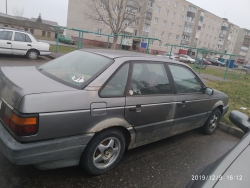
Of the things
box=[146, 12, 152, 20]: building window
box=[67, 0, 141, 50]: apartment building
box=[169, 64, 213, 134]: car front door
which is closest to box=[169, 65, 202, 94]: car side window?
box=[169, 64, 213, 134]: car front door

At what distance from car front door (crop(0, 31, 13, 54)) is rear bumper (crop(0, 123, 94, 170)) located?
9.05 metres

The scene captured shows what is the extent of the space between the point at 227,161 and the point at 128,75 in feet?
5.16

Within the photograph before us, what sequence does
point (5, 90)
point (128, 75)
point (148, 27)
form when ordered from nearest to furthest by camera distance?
point (5, 90), point (128, 75), point (148, 27)

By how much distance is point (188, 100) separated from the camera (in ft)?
11.1

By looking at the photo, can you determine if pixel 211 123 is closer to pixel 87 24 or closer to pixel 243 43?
pixel 87 24

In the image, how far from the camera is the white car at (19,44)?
950 centimetres

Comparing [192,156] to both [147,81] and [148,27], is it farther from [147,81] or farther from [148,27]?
[148,27]

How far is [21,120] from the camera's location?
187cm

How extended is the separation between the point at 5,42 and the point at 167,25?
4372cm

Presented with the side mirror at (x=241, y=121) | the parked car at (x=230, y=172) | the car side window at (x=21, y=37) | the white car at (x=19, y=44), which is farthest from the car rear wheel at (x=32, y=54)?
the parked car at (x=230, y=172)

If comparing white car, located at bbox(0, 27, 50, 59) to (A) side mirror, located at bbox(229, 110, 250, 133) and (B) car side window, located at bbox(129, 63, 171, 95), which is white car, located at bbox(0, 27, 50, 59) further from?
(A) side mirror, located at bbox(229, 110, 250, 133)

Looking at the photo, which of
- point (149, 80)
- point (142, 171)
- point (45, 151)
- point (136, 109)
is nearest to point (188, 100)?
point (149, 80)

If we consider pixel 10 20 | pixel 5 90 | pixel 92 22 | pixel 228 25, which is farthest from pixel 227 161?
pixel 228 25

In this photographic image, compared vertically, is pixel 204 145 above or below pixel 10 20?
below
